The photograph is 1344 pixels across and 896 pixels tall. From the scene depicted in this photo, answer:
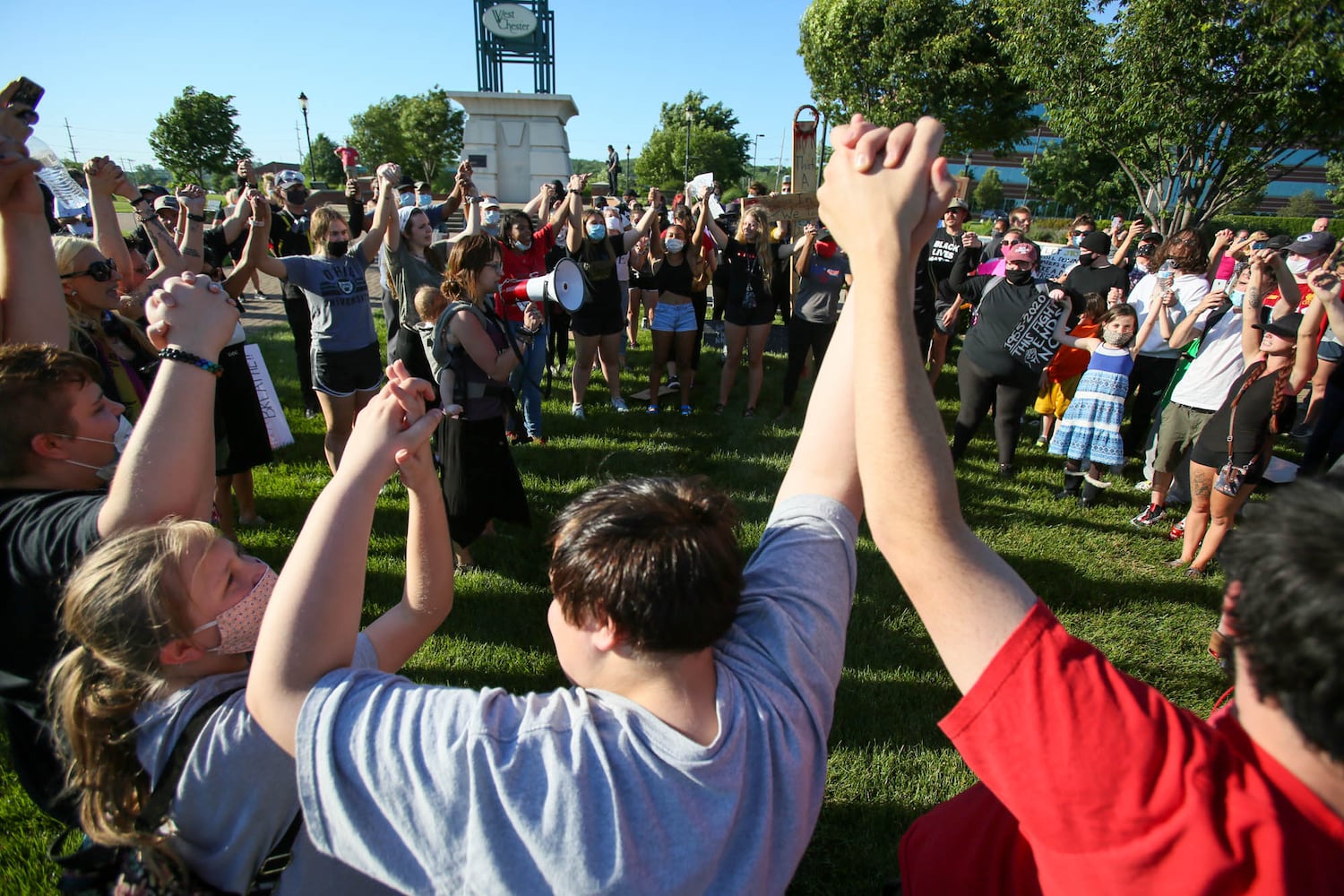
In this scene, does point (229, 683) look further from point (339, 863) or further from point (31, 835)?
point (31, 835)

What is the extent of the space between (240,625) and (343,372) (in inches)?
159

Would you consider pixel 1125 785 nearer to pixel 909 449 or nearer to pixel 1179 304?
pixel 909 449

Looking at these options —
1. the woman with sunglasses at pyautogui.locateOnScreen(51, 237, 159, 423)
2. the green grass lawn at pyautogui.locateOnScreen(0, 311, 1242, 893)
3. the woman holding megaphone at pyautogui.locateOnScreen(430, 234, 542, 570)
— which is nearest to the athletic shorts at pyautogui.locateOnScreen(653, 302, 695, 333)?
the green grass lawn at pyautogui.locateOnScreen(0, 311, 1242, 893)

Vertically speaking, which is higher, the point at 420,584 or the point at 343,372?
the point at 343,372

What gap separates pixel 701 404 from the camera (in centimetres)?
768

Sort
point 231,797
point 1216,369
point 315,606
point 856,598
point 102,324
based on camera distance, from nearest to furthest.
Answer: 1. point 315,606
2. point 231,797
3. point 102,324
4. point 856,598
5. point 1216,369

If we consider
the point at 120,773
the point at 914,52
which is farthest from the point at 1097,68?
the point at 120,773

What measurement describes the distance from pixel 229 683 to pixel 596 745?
0.82m

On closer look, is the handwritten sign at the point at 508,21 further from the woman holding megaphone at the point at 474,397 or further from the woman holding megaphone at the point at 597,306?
the woman holding megaphone at the point at 474,397

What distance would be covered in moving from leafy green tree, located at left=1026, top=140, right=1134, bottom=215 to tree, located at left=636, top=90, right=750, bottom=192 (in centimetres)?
2353

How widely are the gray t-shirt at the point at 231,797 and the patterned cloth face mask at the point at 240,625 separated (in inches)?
2.6

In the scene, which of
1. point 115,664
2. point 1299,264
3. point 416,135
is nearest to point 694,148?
point 416,135

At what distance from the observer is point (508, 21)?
3500 centimetres

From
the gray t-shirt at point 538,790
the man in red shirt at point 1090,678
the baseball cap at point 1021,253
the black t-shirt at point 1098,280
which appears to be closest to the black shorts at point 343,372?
the gray t-shirt at point 538,790
